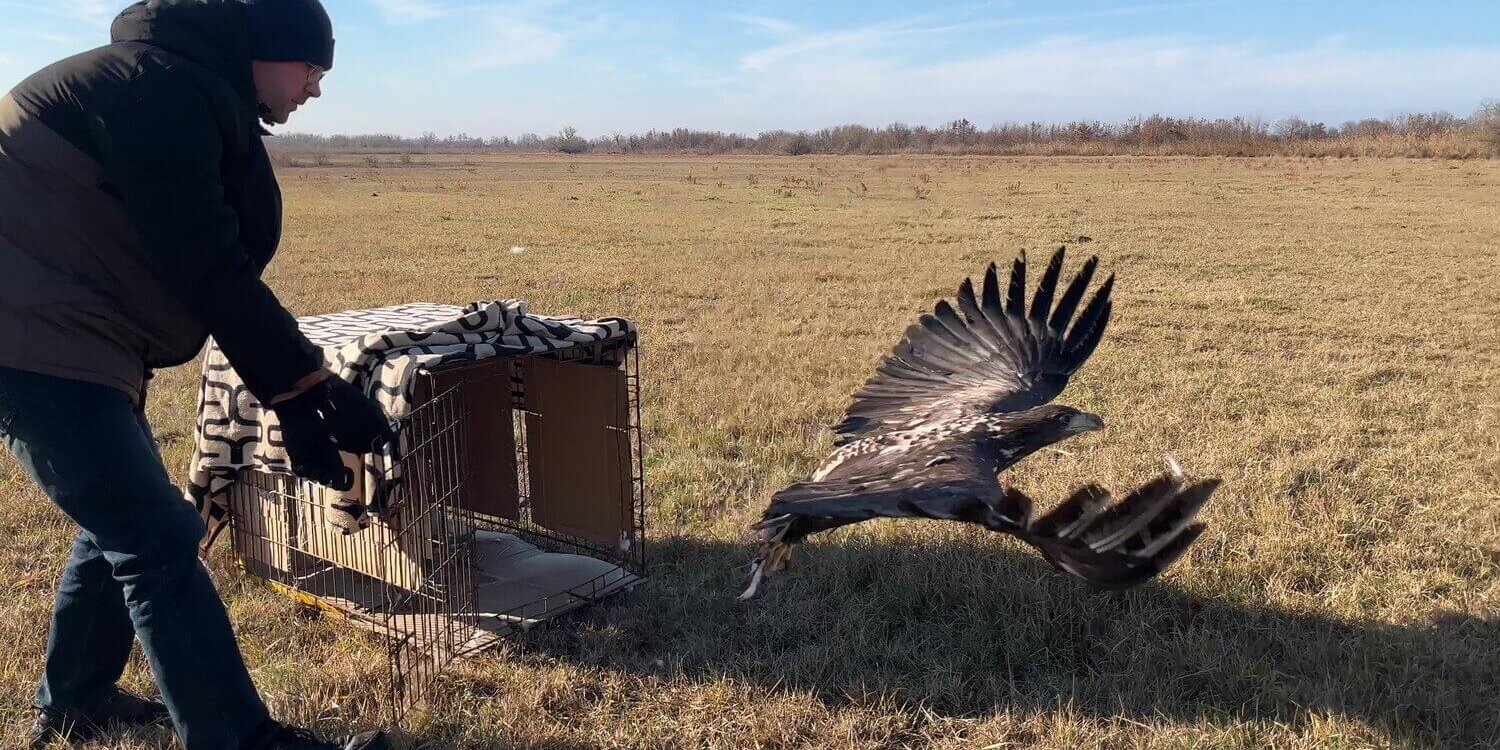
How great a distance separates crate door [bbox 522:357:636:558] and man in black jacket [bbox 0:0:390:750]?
1620 mm

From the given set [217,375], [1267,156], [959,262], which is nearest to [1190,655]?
[217,375]

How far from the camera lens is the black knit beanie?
2.56m

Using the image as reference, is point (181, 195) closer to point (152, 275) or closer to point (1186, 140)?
point (152, 275)

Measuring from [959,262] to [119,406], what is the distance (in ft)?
42.6

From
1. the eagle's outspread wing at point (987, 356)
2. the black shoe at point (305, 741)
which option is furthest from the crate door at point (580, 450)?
the black shoe at point (305, 741)

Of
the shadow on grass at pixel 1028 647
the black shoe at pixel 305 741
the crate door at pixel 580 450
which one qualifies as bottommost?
the shadow on grass at pixel 1028 647

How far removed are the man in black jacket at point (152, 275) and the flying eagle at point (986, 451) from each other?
1.61 meters

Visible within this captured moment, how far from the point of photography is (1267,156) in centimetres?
4331

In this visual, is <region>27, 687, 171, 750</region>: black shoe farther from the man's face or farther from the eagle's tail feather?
the eagle's tail feather

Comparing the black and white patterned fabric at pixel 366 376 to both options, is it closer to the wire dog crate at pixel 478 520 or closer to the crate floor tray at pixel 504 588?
the wire dog crate at pixel 478 520

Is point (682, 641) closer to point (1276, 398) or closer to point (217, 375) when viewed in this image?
point (217, 375)

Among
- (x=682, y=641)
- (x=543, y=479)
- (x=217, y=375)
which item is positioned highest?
(x=217, y=375)

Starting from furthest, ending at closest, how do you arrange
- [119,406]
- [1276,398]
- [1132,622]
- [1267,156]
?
[1267,156], [1276,398], [1132,622], [119,406]

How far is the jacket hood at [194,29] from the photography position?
249 centimetres
